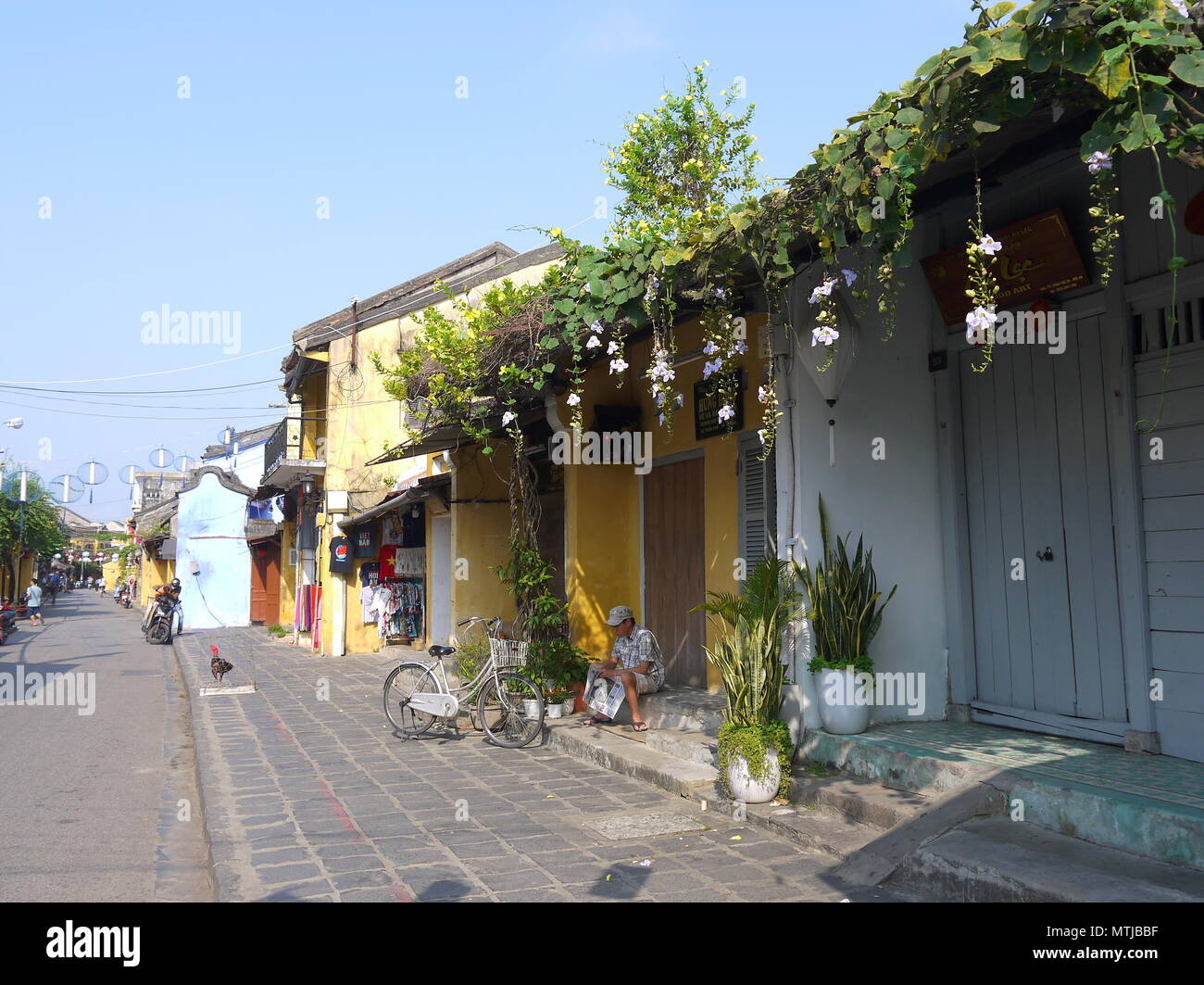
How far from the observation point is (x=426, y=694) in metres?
9.23

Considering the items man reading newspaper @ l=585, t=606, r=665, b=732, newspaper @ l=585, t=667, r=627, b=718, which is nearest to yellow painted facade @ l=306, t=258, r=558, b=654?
newspaper @ l=585, t=667, r=627, b=718

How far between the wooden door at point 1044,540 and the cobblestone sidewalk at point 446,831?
2.15 meters

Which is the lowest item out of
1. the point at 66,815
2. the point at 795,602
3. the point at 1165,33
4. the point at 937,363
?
the point at 66,815

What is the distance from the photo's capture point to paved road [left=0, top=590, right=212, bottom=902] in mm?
5176

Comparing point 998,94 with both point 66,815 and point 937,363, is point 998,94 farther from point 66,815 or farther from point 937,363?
point 66,815

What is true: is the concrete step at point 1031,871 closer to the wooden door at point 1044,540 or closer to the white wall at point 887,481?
the wooden door at point 1044,540

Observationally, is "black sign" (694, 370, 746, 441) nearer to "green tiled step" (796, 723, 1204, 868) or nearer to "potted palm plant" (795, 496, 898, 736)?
"potted palm plant" (795, 496, 898, 736)

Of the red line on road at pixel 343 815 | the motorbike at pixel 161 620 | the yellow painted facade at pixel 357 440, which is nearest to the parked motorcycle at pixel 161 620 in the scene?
the motorbike at pixel 161 620

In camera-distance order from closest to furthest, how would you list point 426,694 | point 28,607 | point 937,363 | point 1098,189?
point 1098,189 → point 937,363 → point 426,694 → point 28,607

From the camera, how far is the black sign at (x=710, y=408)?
8.54 meters

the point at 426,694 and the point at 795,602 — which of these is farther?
the point at 426,694
